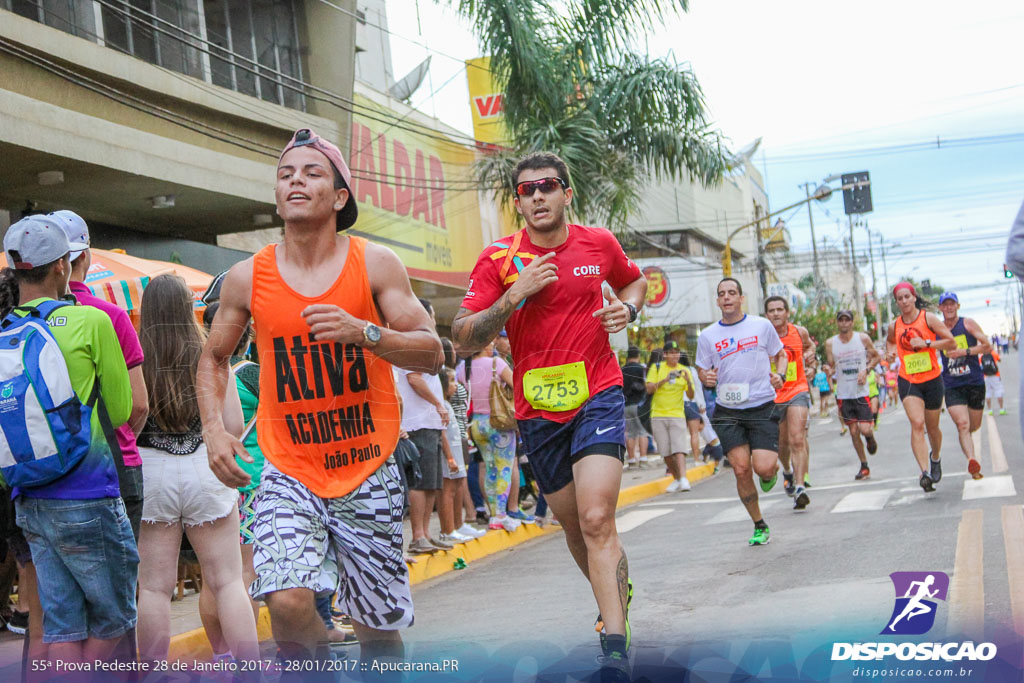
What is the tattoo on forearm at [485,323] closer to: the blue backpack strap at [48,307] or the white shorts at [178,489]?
the white shorts at [178,489]

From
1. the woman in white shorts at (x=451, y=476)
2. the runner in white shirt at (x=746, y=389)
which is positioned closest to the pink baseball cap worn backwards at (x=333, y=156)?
the runner in white shirt at (x=746, y=389)

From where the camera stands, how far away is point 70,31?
9547 mm

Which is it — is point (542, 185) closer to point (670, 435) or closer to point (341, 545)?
point (341, 545)

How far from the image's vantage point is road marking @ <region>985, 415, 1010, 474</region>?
11873mm

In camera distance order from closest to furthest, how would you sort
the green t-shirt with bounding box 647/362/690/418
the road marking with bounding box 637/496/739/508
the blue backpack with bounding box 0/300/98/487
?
the blue backpack with bounding box 0/300/98/487
the green t-shirt with bounding box 647/362/690/418
the road marking with bounding box 637/496/739/508

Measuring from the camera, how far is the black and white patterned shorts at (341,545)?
3.48 meters

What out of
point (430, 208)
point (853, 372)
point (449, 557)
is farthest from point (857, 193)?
point (853, 372)

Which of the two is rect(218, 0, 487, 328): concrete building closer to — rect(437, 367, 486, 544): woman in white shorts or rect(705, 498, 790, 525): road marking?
rect(437, 367, 486, 544): woman in white shorts

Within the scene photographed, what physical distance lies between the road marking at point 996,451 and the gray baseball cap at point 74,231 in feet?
31.5

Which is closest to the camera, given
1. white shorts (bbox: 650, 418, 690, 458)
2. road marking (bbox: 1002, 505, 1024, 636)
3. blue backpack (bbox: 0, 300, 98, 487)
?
blue backpack (bbox: 0, 300, 98, 487)

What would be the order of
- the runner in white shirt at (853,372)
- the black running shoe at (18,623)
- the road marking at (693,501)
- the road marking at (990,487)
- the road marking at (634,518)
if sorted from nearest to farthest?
the black running shoe at (18,623) < the road marking at (990,487) < the road marking at (634,518) < the road marking at (693,501) < the runner in white shirt at (853,372)

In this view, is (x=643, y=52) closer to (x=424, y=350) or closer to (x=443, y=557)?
(x=424, y=350)

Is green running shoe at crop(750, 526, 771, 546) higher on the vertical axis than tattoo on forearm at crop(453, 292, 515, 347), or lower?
lower

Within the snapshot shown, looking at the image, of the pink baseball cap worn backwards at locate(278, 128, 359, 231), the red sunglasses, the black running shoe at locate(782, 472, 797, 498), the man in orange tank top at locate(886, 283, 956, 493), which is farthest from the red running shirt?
the black running shoe at locate(782, 472, 797, 498)
